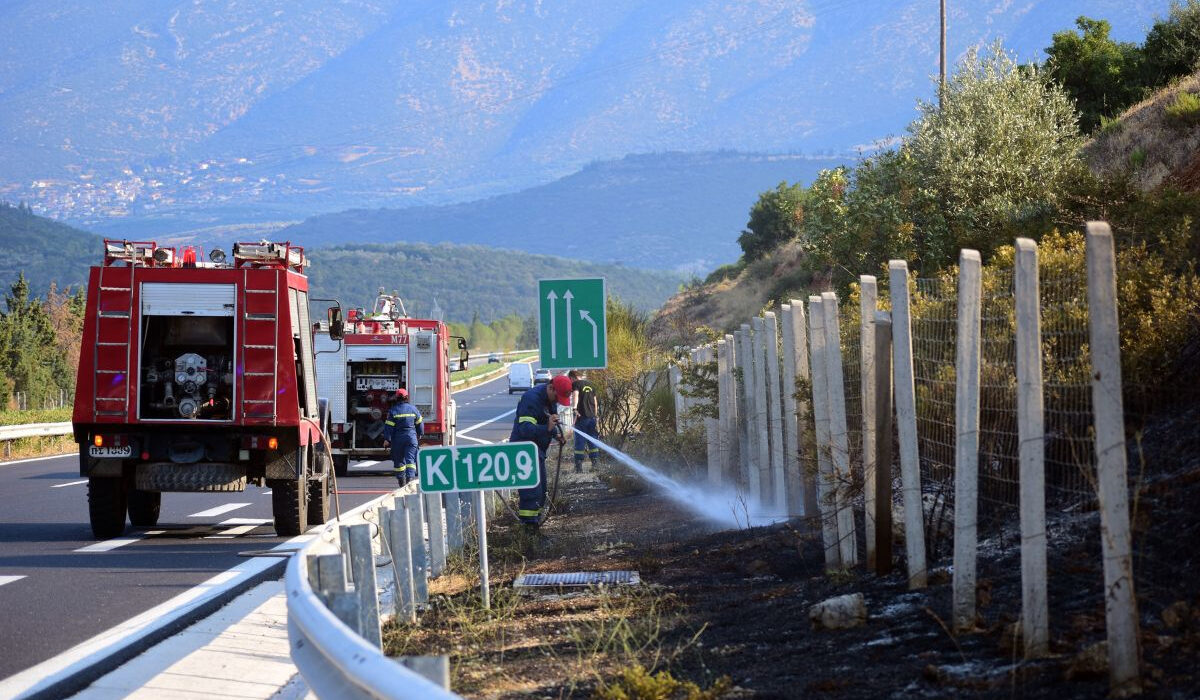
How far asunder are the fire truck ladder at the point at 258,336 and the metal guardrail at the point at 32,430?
1631 cm

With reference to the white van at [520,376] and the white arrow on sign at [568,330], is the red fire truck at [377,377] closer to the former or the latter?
the white arrow on sign at [568,330]

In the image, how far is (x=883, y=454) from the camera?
8.91 m

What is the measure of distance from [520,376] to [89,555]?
→ 5700 cm

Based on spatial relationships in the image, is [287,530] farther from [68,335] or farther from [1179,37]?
[68,335]

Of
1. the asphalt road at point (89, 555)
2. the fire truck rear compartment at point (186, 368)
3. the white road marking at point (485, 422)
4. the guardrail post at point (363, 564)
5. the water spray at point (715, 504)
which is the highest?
the fire truck rear compartment at point (186, 368)

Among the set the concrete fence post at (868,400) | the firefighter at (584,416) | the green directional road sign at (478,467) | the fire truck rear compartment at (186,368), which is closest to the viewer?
the concrete fence post at (868,400)

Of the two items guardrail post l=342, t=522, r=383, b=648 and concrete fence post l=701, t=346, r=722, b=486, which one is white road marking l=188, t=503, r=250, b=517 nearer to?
concrete fence post l=701, t=346, r=722, b=486

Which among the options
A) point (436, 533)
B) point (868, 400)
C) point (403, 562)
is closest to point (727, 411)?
point (436, 533)

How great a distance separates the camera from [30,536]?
15.5m

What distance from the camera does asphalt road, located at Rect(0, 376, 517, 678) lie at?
32.7 feet

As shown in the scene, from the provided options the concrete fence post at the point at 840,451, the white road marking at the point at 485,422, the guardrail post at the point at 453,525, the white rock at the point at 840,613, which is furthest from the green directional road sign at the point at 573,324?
the white road marking at the point at 485,422

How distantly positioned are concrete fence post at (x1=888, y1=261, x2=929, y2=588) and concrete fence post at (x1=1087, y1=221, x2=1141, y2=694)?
7.94ft


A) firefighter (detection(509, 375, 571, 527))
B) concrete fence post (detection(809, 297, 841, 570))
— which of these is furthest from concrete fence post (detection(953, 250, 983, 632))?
firefighter (detection(509, 375, 571, 527))

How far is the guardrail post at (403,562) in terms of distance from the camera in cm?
942
